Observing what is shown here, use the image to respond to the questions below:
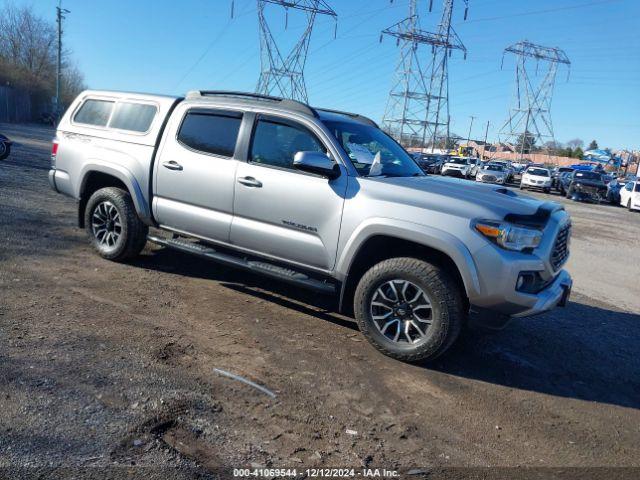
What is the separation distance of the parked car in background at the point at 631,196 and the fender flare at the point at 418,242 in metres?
26.0

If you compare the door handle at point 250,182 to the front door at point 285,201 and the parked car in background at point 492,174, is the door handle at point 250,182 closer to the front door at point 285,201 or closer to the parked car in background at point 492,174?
the front door at point 285,201

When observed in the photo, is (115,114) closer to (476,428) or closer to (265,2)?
(476,428)

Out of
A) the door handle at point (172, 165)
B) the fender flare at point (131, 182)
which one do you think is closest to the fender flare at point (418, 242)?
the door handle at point (172, 165)

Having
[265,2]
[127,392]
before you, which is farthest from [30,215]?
[265,2]

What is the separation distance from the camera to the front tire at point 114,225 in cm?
589

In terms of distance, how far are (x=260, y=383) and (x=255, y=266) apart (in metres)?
1.51

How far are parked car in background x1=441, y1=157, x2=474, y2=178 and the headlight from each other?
3480 centimetres

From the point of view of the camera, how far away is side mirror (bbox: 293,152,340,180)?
4.38 meters

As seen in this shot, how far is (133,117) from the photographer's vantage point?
6.00 m

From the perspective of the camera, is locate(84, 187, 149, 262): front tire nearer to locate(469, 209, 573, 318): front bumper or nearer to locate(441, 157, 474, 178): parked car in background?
locate(469, 209, 573, 318): front bumper

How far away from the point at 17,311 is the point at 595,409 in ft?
15.4

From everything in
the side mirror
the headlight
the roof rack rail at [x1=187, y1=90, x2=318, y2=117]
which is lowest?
the headlight

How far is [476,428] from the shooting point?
341 centimetres

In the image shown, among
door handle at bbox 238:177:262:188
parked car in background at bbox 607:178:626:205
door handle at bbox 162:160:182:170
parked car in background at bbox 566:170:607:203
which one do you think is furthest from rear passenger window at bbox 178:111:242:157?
parked car in background at bbox 607:178:626:205
